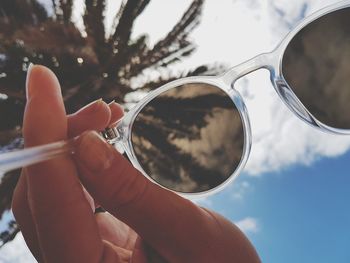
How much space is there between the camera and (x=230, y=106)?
1534 mm

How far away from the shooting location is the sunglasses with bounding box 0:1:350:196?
1435 millimetres

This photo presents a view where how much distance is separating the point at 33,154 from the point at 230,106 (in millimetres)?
860

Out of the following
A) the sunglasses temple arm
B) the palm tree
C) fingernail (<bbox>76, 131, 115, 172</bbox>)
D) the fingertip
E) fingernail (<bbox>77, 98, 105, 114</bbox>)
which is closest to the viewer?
the sunglasses temple arm

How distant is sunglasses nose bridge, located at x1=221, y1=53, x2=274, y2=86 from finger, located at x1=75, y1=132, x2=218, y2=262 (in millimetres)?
659

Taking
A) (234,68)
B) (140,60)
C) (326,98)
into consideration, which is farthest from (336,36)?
(140,60)

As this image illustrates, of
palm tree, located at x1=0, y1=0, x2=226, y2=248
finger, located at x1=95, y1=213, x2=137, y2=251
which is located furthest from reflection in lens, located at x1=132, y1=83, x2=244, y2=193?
palm tree, located at x1=0, y1=0, x2=226, y2=248

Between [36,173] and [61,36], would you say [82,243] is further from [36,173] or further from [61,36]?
[61,36]

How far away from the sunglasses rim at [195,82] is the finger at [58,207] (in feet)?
1.35

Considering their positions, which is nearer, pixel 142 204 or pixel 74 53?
pixel 142 204

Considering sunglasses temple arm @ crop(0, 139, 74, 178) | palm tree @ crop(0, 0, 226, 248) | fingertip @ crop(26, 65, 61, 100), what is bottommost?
palm tree @ crop(0, 0, 226, 248)

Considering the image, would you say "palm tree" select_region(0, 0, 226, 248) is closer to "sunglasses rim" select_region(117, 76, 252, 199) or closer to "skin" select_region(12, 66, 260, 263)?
A: "sunglasses rim" select_region(117, 76, 252, 199)

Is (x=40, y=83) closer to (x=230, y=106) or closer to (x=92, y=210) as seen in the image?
(x=92, y=210)

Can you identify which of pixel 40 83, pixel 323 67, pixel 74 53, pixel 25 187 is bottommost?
pixel 74 53

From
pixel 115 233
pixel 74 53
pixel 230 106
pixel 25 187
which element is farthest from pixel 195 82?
pixel 74 53
